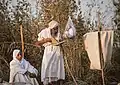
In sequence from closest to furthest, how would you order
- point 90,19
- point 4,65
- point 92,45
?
1. point 92,45
2. point 4,65
3. point 90,19

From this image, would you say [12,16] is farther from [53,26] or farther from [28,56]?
[53,26]

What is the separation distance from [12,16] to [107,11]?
2414 mm

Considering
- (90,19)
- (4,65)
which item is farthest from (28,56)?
(90,19)

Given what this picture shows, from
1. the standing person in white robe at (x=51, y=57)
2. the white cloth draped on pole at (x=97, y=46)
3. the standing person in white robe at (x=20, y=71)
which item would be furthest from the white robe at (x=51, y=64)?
the white cloth draped on pole at (x=97, y=46)

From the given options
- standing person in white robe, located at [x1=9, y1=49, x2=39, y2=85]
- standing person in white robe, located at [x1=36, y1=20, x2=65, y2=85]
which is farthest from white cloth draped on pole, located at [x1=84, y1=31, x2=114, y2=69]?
standing person in white robe, located at [x1=9, y1=49, x2=39, y2=85]

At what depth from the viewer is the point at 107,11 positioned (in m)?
11.0

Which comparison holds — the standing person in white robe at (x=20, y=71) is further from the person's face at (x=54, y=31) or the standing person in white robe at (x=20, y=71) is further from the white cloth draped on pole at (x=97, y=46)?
the white cloth draped on pole at (x=97, y=46)

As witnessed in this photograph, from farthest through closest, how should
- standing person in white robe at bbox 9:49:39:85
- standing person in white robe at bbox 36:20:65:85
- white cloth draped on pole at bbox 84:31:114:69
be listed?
standing person in white robe at bbox 9:49:39:85, standing person in white robe at bbox 36:20:65:85, white cloth draped on pole at bbox 84:31:114:69

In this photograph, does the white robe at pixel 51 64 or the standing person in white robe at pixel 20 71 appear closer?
the white robe at pixel 51 64

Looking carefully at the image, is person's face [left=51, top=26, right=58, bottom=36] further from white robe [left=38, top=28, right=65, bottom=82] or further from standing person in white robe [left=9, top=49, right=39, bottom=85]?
standing person in white robe [left=9, top=49, right=39, bottom=85]

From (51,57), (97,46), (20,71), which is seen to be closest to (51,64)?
(51,57)

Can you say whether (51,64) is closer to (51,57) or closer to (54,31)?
(51,57)

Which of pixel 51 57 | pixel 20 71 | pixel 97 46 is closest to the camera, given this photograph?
pixel 97 46

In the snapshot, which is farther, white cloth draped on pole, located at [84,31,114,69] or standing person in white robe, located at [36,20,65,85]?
standing person in white robe, located at [36,20,65,85]
